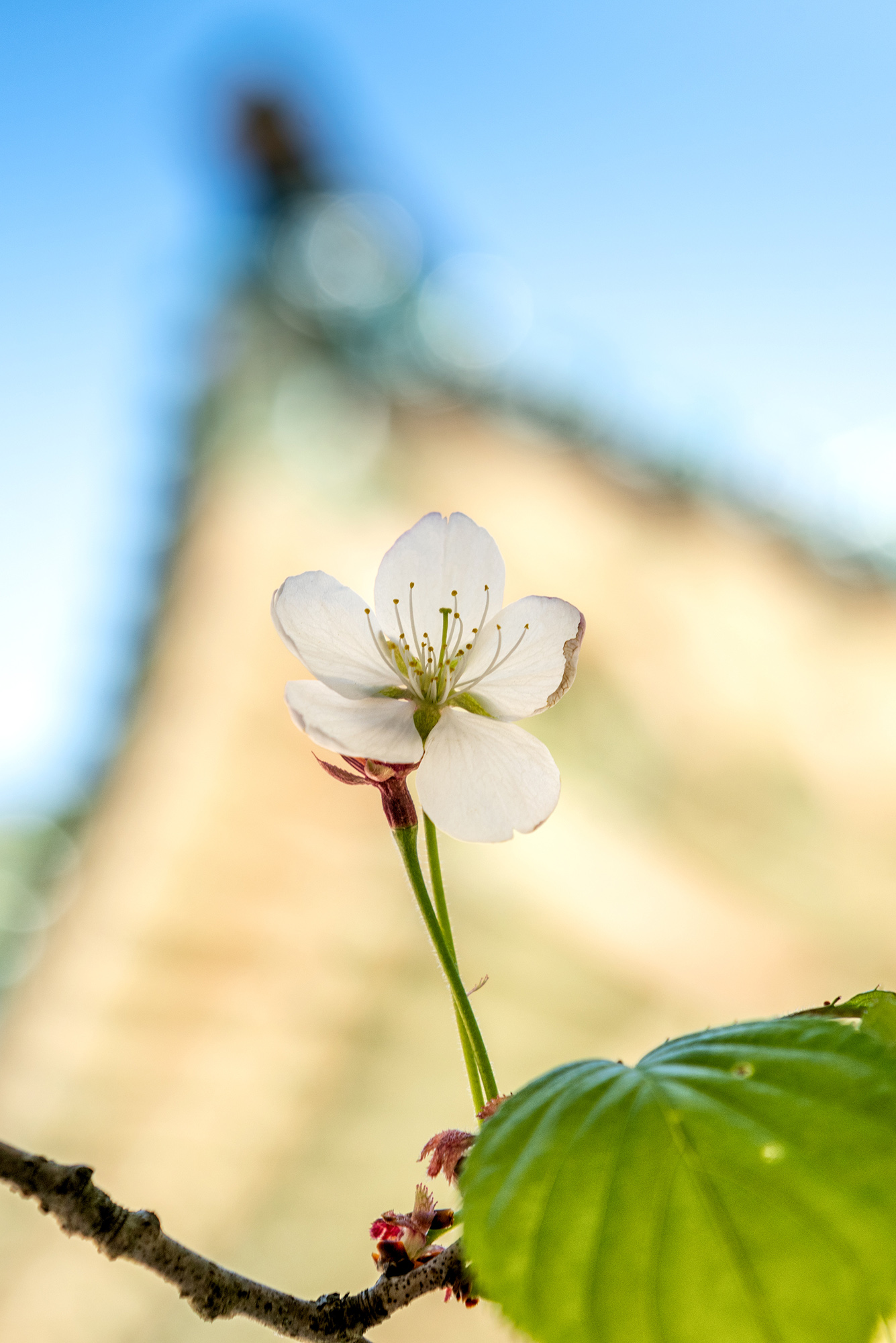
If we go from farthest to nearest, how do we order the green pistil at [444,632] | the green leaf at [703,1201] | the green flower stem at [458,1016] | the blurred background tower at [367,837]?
1. the blurred background tower at [367,837]
2. the green pistil at [444,632]
3. the green flower stem at [458,1016]
4. the green leaf at [703,1201]

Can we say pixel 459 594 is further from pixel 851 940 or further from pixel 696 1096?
pixel 851 940

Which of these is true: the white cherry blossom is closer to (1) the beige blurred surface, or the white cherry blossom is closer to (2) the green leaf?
(2) the green leaf

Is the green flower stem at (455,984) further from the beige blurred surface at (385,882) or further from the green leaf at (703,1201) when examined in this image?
the beige blurred surface at (385,882)

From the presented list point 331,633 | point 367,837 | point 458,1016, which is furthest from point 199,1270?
point 367,837

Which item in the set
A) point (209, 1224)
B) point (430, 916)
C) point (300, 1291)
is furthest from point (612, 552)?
point (300, 1291)

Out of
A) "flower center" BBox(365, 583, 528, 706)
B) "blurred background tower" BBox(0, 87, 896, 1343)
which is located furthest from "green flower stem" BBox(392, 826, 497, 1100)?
"blurred background tower" BBox(0, 87, 896, 1343)

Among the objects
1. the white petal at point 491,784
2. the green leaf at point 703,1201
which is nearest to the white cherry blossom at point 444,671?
the white petal at point 491,784
